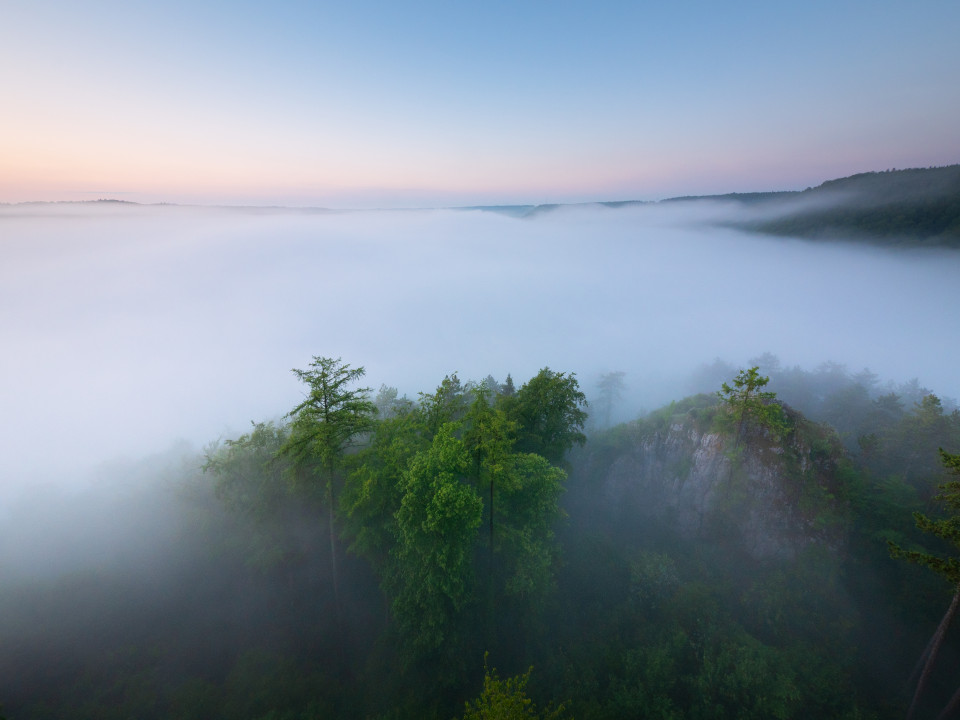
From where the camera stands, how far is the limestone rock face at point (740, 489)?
22.2 m

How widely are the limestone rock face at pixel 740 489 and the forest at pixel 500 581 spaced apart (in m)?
0.15

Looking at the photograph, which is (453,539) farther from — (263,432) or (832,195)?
(832,195)

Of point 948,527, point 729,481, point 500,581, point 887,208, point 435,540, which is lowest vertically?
point 500,581

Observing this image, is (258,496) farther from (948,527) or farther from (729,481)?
(729,481)

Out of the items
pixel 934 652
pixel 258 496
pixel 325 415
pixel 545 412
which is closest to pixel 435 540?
pixel 325 415

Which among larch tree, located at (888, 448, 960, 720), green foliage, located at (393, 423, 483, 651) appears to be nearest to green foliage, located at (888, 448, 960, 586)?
larch tree, located at (888, 448, 960, 720)

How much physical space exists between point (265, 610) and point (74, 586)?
13.6 meters

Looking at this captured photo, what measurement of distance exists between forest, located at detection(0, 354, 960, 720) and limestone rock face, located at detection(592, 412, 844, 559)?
147mm

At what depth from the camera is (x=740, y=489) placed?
24047mm

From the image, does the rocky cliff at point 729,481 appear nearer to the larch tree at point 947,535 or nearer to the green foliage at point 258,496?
the larch tree at point 947,535

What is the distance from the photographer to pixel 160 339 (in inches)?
7279

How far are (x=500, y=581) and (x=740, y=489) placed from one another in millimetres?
18206

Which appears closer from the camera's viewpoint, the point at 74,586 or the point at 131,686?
the point at 131,686

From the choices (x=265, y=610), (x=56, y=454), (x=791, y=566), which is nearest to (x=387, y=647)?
(x=265, y=610)
